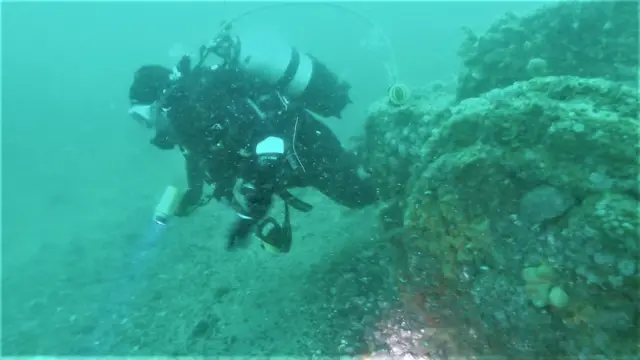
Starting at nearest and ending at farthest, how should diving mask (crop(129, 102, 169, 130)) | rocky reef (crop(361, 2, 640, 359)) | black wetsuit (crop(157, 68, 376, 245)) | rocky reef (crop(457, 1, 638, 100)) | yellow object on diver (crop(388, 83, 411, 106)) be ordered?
1. rocky reef (crop(361, 2, 640, 359))
2. black wetsuit (crop(157, 68, 376, 245))
3. diving mask (crop(129, 102, 169, 130))
4. rocky reef (crop(457, 1, 638, 100))
5. yellow object on diver (crop(388, 83, 411, 106))

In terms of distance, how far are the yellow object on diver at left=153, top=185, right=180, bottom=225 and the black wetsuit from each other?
42 cm

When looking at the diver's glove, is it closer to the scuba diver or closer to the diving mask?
the scuba diver

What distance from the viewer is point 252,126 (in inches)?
154

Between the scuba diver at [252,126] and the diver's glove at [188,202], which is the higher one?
the scuba diver at [252,126]

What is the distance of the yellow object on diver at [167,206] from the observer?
4.41 meters

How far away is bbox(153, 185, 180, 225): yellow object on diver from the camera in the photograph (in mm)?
4414

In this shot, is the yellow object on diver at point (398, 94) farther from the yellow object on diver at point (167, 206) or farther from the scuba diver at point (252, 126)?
the yellow object on diver at point (167, 206)

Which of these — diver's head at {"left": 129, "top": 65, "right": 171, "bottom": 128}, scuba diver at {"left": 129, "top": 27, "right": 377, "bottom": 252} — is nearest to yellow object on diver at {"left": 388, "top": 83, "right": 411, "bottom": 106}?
scuba diver at {"left": 129, "top": 27, "right": 377, "bottom": 252}

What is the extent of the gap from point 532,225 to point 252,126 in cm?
254

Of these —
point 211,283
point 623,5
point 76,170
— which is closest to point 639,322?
point 623,5

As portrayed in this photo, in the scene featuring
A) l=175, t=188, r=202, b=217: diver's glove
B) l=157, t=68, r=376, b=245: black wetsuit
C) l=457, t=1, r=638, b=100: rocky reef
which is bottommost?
l=175, t=188, r=202, b=217: diver's glove

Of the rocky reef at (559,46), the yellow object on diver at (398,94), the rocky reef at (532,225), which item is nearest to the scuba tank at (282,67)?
the yellow object on diver at (398,94)

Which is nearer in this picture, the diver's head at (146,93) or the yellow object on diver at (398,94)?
the diver's head at (146,93)

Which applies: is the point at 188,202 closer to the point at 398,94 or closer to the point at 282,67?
the point at 282,67
